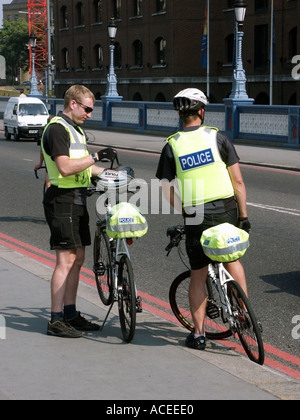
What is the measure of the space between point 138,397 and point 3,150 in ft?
83.0

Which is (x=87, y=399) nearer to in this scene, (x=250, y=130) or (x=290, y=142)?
(x=290, y=142)

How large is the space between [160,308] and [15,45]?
481 feet

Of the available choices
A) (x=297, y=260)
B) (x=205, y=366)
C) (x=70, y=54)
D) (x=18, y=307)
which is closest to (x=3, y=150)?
(x=297, y=260)

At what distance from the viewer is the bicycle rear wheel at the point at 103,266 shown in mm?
7281

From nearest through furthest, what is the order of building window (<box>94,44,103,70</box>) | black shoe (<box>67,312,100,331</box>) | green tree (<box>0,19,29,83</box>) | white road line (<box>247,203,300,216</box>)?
1. black shoe (<box>67,312,100,331</box>)
2. white road line (<box>247,203,300,216</box>)
3. building window (<box>94,44,103,70</box>)
4. green tree (<box>0,19,29,83</box>)

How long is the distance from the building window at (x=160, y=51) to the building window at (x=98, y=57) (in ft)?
27.6

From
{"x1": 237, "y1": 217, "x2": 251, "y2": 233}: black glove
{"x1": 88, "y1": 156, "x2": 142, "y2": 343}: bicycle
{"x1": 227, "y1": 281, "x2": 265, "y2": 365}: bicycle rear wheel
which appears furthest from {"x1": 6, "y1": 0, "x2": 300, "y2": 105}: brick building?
{"x1": 227, "y1": 281, "x2": 265, "y2": 365}: bicycle rear wheel

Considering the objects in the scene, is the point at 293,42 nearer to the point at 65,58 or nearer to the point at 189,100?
the point at 65,58

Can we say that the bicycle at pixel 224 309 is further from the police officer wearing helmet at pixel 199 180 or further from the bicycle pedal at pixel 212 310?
the police officer wearing helmet at pixel 199 180

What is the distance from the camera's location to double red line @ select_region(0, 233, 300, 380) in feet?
19.8

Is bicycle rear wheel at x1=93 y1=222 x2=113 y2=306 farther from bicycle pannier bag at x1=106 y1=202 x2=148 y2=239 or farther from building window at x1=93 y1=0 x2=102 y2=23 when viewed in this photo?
building window at x1=93 y1=0 x2=102 y2=23

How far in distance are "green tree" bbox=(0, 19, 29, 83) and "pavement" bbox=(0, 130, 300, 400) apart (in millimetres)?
143875

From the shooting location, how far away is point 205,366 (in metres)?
5.61

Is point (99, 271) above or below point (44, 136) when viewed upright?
below
